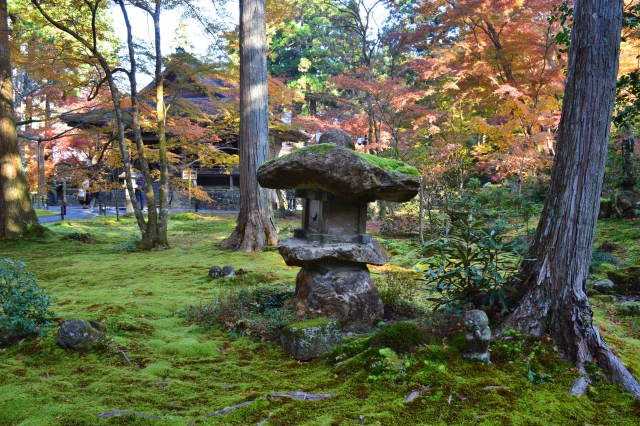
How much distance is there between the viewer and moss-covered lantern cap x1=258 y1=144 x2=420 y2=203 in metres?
4.12

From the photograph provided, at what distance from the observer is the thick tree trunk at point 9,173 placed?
974 cm

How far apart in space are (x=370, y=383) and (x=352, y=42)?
19497mm

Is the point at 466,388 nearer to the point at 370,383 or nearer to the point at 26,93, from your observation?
the point at 370,383

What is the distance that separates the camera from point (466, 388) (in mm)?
2889

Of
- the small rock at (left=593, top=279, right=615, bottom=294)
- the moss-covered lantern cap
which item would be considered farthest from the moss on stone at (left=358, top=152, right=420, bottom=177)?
the small rock at (left=593, top=279, right=615, bottom=294)

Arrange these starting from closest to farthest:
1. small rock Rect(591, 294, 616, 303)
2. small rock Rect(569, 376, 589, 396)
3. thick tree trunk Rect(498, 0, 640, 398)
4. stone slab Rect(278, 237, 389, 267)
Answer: small rock Rect(569, 376, 589, 396) < thick tree trunk Rect(498, 0, 640, 398) < stone slab Rect(278, 237, 389, 267) < small rock Rect(591, 294, 616, 303)

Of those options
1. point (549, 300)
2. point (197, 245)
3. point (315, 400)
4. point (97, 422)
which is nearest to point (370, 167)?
point (549, 300)

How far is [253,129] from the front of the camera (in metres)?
8.97

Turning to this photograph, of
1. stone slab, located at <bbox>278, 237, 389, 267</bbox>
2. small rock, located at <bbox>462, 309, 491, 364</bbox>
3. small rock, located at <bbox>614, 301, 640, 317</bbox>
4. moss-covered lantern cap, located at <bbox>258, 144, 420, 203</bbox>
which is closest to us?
small rock, located at <bbox>462, 309, 491, 364</bbox>

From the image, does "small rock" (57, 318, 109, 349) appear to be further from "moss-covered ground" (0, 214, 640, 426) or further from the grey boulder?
the grey boulder

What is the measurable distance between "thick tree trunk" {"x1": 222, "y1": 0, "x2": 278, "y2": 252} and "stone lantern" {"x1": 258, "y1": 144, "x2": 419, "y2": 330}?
13.3 ft

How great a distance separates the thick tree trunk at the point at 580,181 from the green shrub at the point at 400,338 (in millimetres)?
888

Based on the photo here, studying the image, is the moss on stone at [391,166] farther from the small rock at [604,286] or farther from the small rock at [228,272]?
the small rock at [604,286]

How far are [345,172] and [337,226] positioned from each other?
2.92 ft
